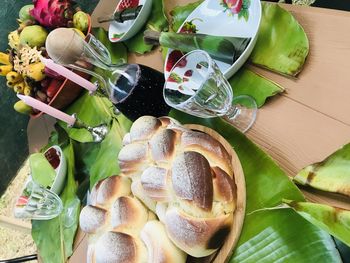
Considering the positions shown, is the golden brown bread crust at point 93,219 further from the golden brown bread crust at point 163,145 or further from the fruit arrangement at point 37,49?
the fruit arrangement at point 37,49

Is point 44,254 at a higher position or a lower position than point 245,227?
lower

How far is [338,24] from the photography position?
0.92 metres

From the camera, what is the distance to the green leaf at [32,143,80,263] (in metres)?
1.15

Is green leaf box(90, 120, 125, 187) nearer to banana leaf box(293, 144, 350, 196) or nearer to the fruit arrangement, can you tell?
the fruit arrangement

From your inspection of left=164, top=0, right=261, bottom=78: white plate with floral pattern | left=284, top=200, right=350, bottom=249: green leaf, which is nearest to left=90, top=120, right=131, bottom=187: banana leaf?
left=164, top=0, right=261, bottom=78: white plate with floral pattern

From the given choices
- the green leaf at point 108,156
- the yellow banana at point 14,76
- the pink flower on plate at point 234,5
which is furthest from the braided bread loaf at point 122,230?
the yellow banana at point 14,76

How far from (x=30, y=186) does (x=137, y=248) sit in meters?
0.51

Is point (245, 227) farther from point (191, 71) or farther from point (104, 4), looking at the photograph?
point (104, 4)

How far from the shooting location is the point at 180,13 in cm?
121

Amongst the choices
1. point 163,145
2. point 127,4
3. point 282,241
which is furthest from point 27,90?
point 282,241

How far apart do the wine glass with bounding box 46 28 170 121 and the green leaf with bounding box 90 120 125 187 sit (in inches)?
3.9

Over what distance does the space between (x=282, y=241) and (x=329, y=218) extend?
10cm

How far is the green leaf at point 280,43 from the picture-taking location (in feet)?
3.05

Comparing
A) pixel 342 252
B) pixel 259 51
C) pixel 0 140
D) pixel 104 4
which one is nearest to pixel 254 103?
pixel 259 51
